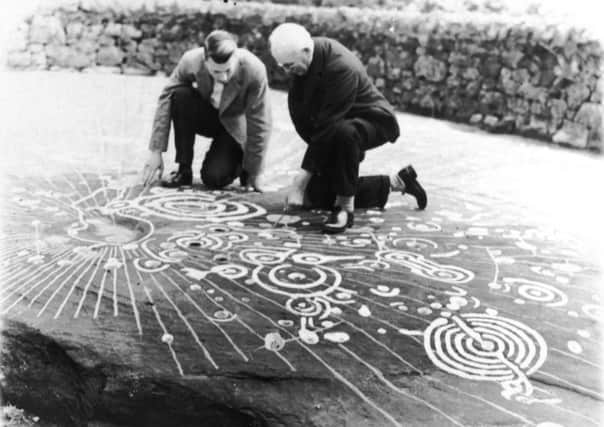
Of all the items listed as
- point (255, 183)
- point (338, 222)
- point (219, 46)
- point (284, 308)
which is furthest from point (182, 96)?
point (284, 308)

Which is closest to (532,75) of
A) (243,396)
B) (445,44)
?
(445,44)

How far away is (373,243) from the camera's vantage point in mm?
3605

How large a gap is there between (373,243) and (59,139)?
125 inches

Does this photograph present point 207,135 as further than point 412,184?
Yes

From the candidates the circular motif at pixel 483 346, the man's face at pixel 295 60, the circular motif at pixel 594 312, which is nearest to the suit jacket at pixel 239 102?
the man's face at pixel 295 60

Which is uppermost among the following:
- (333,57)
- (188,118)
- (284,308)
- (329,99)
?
(333,57)

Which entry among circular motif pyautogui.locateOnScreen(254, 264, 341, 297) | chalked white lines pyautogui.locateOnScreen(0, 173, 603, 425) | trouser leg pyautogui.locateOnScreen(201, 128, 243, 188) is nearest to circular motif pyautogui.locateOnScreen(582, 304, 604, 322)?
chalked white lines pyautogui.locateOnScreen(0, 173, 603, 425)

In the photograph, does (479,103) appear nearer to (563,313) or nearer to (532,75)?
(532,75)

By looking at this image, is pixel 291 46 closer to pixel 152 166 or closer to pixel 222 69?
pixel 222 69

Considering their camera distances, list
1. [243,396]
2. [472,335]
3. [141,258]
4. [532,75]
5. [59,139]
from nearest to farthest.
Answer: [243,396], [472,335], [141,258], [59,139], [532,75]

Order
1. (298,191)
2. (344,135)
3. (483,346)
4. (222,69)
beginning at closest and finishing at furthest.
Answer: (483,346) → (344,135) → (222,69) → (298,191)

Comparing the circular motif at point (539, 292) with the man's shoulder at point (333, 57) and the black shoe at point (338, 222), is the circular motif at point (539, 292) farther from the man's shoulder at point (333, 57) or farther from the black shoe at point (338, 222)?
the man's shoulder at point (333, 57)

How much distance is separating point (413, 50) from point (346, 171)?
15.6ft

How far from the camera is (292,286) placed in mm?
3023
